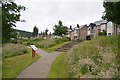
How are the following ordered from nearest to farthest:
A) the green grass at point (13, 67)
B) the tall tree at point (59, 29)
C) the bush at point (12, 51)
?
the green grass at point (13, 67) < the bush at point (12, 51) < the tall tree at point (59, 29)

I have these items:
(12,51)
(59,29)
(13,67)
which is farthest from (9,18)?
(59,29)

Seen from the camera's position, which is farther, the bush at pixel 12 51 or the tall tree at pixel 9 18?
the bush at pixel 12 51

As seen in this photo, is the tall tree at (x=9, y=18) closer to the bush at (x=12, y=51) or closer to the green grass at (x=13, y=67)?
the green grass at (x=13, y=67)

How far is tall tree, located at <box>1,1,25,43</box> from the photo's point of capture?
59.8 feet

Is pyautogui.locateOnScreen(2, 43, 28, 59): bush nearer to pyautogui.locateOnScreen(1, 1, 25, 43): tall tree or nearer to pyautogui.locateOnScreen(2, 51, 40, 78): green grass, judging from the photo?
pyautogui.locateOnScreen(2, 51, 40, 78): green grass

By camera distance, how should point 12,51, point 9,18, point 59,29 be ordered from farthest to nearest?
point 59,29 < point 12,51 < point 9,18

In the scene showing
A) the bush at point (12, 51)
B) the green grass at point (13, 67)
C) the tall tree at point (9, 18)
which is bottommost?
the green grass at point (13, 67)

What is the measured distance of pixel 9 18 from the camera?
61.0 ft

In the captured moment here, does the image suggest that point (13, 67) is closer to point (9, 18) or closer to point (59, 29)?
point (9, 18)

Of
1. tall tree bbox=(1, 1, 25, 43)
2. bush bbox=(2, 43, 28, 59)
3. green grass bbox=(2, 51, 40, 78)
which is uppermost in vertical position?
tall tree bbox=(1, 1, 25, 43)

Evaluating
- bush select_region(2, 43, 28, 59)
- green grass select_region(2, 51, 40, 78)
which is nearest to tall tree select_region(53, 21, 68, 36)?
bush select_region(2, 43, 28, 59)

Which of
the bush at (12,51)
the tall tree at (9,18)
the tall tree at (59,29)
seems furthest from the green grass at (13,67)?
the tall tree at (59,29)

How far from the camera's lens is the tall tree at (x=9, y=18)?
1823 centimetres

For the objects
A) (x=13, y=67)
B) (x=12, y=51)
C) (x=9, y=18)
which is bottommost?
(x=13, y=67)
